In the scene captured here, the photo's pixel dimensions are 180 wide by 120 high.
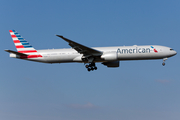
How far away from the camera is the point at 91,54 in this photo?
1631 inches

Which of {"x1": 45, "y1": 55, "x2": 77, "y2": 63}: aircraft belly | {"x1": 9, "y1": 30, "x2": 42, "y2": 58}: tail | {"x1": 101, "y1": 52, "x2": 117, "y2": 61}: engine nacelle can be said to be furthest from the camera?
{"x1": 9, "y1": 30, "x2": 42, "y2": 58}: tail

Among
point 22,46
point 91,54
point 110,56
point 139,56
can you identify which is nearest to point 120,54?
point 110,56

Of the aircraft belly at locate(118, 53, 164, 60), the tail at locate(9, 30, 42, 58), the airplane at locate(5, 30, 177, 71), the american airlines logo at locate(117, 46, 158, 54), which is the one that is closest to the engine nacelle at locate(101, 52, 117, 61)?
the airplane at locate(5, 30, 177, 71)

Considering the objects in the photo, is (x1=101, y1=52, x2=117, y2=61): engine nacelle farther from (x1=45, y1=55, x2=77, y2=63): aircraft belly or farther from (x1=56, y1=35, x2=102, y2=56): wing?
(x1=45, y1=55, x2=77, y2=63): aircraft belly

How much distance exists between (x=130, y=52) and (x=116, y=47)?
2.38m

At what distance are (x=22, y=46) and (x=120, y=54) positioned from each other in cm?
1570

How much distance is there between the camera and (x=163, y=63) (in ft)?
136

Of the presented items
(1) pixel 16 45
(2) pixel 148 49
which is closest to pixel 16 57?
(1) pixel 16 45

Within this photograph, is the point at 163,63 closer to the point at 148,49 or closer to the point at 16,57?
the point at 148,49

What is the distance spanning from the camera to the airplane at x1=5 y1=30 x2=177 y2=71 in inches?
1590

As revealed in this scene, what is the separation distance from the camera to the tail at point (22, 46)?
143 feet

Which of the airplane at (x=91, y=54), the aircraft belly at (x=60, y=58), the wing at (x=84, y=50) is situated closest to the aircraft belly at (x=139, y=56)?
the airplane at (x=91, y=54)

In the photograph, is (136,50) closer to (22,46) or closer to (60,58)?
(60,58)

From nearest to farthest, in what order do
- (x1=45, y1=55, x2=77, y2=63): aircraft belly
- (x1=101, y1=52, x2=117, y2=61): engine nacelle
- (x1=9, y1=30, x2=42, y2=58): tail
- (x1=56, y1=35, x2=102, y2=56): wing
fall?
1. (x1=56, y1=35, x2=102, y2=56): wing
2. (x1=101, y1=52, x2=117, y2=61): engine nacelle
3. (x1=45, y1=55, x2=77, y2=63): aircraft belly
4. (x1=9, y1=30, x2=42, y2=58): tail
